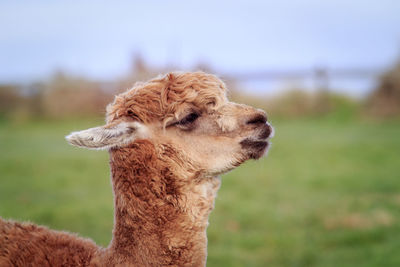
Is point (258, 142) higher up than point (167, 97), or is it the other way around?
point (167, 97)

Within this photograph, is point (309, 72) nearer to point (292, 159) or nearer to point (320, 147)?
point (320, 147)

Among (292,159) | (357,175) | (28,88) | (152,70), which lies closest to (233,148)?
(357,175)

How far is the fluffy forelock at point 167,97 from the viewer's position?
10.5ft

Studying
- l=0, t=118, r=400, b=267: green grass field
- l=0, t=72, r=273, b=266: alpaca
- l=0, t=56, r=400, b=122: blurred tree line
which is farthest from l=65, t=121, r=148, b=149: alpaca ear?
l=0, t=56, r=400, b=122: blurred tree line

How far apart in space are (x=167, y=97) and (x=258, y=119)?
612 mm

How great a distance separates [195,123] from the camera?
128 inches

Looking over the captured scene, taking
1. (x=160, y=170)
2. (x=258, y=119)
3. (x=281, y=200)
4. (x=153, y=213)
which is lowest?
(x=153, y=213)

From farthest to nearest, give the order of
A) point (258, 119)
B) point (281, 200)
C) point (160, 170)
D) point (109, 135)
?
point (281, 200), point (258, 119), point (160, 170), point (109, 135)

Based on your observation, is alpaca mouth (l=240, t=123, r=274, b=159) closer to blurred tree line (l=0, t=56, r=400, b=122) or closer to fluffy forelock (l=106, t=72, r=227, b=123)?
fluffy forelock (l=106, t=72, r=227, b=123)

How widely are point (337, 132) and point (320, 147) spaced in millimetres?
3011

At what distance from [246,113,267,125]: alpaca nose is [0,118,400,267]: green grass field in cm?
305

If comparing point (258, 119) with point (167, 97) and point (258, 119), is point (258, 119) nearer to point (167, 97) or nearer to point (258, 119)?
point (258, 119)

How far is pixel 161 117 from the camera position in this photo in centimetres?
321

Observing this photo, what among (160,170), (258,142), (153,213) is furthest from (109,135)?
(258,142)
